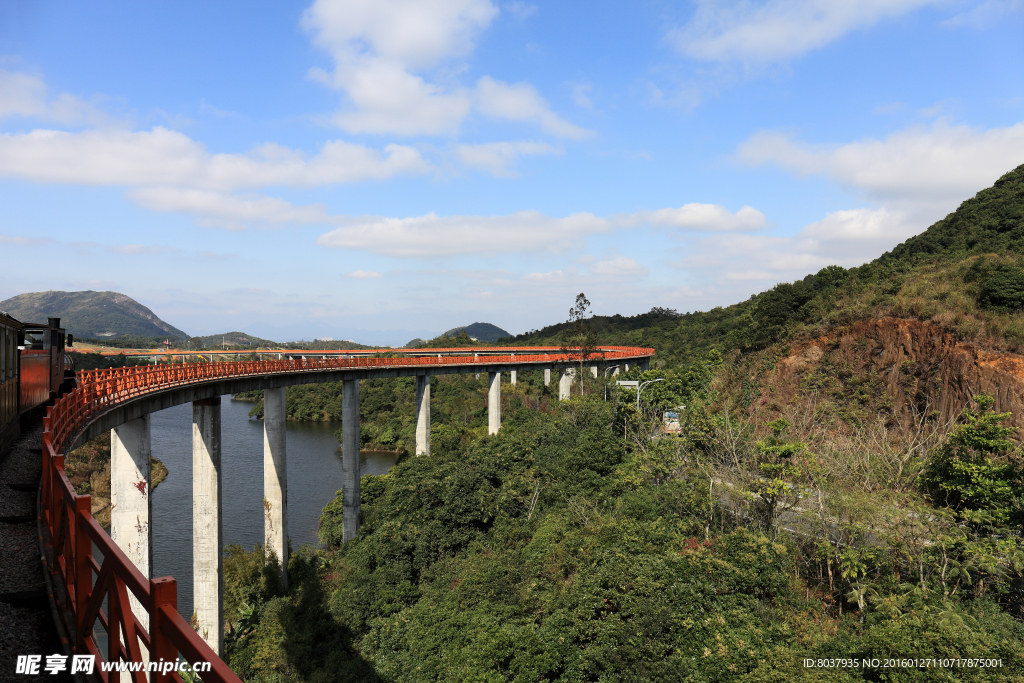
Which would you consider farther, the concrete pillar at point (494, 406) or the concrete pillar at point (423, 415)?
the concrete pillar at point (494, 406)

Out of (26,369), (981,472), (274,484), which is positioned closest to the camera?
(26,369)

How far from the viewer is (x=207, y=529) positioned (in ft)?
103

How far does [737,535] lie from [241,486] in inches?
2175

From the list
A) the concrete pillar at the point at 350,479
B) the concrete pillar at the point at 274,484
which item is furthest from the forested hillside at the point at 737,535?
the concrete pillar at the point at 350,479

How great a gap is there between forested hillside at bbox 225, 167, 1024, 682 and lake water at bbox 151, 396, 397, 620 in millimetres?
6242

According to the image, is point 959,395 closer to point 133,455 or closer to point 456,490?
point 456,490

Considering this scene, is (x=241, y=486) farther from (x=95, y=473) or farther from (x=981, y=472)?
(x=981, y=472)

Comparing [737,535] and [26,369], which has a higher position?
[26,369]

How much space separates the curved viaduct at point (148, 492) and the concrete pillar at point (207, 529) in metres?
0.06

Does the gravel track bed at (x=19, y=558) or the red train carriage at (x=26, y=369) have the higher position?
the red train carriage at (x=26, y=369)

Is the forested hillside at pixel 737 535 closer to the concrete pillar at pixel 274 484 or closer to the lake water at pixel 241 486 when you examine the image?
the concrete pillar at pixel 274 484

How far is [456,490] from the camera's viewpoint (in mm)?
37531

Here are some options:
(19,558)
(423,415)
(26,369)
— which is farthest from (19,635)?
(423,415)

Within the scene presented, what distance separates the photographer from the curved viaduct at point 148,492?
3623 mm
